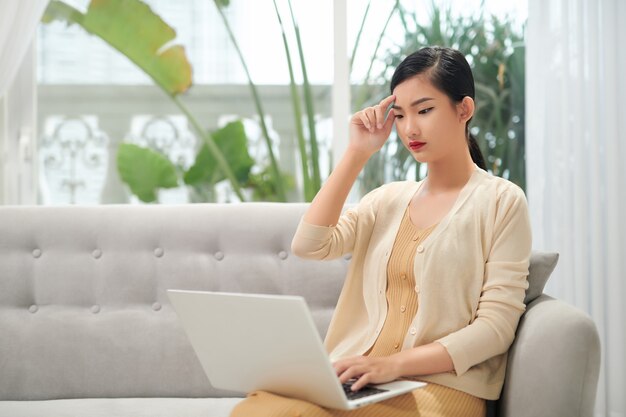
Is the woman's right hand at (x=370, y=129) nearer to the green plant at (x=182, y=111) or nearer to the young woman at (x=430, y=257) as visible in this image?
the young woman at (x=430, y=257)

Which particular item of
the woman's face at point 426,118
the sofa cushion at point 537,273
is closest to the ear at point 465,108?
the woman's face at point 426,118

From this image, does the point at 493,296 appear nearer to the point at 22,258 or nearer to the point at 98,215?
the point at 98,215

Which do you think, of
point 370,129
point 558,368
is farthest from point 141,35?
point 558,368

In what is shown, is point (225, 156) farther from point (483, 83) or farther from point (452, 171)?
point (452, 171)

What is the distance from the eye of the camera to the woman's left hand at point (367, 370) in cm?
144

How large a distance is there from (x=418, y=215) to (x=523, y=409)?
18.8 inches

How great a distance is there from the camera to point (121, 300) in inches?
86.7

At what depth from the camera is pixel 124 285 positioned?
2.21m

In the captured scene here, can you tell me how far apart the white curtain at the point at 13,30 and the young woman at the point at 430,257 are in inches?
71.8

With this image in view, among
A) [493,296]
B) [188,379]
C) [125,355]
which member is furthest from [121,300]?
[493,296]

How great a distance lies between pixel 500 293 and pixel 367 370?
1.12 ft

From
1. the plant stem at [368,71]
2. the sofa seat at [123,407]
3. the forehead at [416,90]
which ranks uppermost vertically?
the plant stem at [368,71]

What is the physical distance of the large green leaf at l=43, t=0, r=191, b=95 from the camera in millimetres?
3367

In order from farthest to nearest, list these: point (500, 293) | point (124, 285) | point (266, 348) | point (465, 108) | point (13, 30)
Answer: point (13, 30), point (124, 285), point (465, 108), point (500, 293), point (266, 348)
